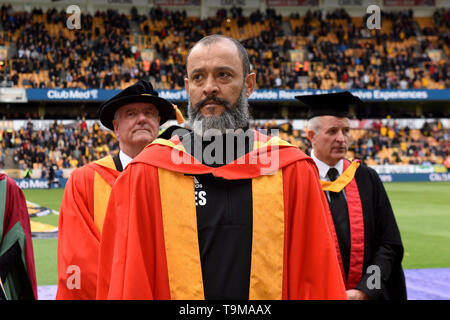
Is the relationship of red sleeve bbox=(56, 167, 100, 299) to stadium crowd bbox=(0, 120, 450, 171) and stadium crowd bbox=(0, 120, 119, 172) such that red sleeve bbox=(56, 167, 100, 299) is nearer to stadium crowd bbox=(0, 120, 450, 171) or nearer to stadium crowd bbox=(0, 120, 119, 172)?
stadium crowd bbox=(0, 120, 450, 171)

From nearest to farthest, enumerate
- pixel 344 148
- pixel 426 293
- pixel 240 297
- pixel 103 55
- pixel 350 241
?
pixel 240 297
pixel 350 241
pixel 344 148
pixel 426 293
pixel 103 55

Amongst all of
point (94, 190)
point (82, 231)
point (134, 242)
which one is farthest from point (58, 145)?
point (134, 242)

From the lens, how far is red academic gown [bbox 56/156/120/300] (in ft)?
9.91

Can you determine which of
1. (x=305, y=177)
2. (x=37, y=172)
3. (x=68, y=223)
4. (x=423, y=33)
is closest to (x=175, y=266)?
(x=305, y=177)

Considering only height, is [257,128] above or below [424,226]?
above

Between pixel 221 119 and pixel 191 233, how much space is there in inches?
20.1

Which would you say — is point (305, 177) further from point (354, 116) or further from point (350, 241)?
point (354, 116)

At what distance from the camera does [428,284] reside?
6.70 metres

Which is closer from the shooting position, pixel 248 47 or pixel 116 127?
pixel 116 127

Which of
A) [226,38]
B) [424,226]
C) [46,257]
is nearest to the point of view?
[226,38]

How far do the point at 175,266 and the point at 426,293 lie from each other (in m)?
5.20

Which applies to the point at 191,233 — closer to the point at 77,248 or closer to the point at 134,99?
the point at 77,248

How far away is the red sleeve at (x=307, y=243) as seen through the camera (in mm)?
1974

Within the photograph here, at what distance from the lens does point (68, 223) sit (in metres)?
3.20
